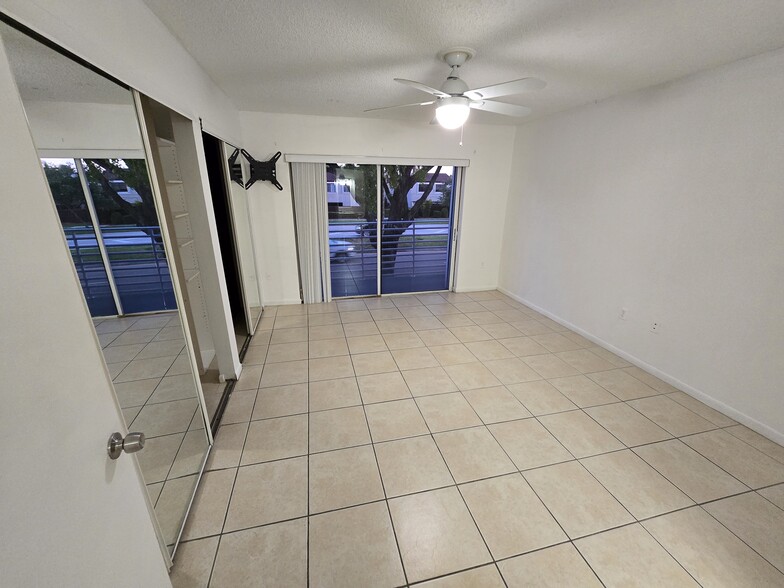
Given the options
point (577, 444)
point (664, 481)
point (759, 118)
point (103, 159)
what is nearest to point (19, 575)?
point (103, 159)

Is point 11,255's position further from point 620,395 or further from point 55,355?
point 620,395

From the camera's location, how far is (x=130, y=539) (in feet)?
2.85

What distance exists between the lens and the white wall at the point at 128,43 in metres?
0.86

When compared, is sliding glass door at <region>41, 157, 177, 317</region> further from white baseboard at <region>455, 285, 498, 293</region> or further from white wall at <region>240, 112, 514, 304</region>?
white baseboard at <region>455, 285, 498, 293</region>

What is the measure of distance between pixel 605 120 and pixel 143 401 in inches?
159

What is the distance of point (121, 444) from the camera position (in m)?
0.82

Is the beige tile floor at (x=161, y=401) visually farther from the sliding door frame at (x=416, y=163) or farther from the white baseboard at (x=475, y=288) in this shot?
the white baseboard at (x=475, y=288)

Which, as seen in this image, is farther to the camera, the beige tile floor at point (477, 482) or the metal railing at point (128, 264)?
the beige tile floor at point (477, 482)

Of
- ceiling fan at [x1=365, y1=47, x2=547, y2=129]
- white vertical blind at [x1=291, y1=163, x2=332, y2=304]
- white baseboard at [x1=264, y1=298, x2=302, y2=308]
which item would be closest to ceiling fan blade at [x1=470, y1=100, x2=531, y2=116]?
ceiling fan at [x1=365, y1=47, x2=547, y2=129]

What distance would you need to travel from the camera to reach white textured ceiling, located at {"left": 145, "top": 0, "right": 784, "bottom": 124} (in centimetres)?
154

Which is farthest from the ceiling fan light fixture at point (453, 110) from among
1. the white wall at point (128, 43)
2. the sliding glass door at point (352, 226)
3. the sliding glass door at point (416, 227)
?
the sliding glass door at point (416, 227)

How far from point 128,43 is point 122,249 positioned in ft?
2.87

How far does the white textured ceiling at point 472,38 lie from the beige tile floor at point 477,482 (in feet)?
7.66

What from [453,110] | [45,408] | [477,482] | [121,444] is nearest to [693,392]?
[477,482]
